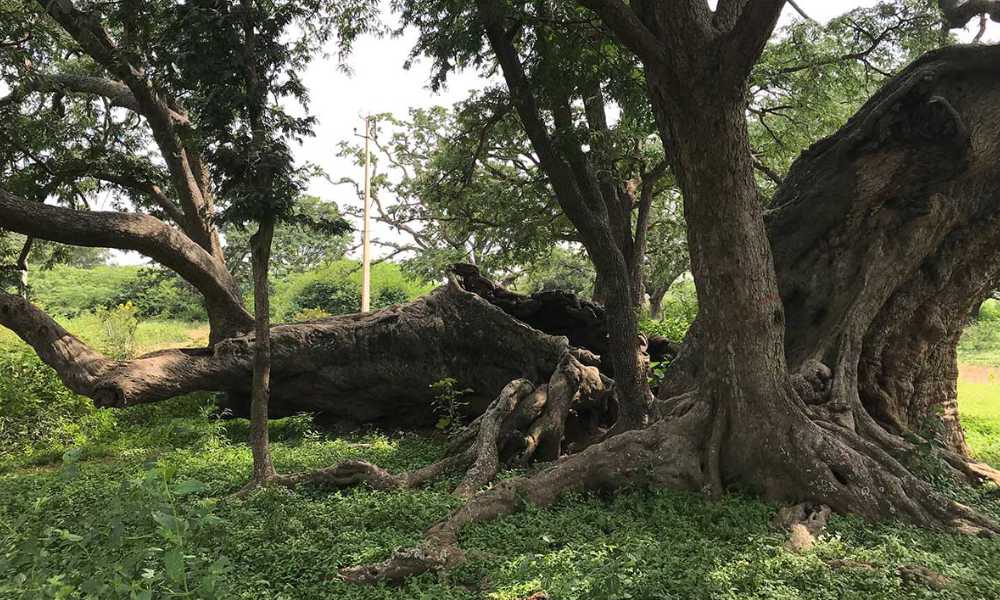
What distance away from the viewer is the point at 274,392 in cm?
923

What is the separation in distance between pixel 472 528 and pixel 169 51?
198 inches

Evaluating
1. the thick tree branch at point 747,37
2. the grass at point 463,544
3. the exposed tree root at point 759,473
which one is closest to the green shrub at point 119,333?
the grass at point 463,544

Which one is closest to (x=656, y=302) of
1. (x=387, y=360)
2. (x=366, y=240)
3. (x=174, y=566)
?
(x=366, y=240)

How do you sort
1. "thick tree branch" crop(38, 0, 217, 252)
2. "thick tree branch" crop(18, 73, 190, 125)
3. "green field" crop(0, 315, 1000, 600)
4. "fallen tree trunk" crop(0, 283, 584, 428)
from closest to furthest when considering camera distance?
"green field" crop(0, 315, 1000, 600)
"fallen tree trunk" crop(0, 283, 584, 428)
"thick tree branch" crop(38, 0, 217, 252)
"thick tree branch" crop(18, 73, 190, 125)

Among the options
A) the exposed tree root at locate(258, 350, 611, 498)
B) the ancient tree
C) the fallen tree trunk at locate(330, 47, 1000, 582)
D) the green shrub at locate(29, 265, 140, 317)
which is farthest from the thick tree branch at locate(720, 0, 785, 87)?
the green shrub at locate(29, 265, 140, 317)

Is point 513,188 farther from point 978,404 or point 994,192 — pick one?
point 978,404

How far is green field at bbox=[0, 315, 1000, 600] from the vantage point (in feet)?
9.60

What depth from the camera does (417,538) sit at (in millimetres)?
4316

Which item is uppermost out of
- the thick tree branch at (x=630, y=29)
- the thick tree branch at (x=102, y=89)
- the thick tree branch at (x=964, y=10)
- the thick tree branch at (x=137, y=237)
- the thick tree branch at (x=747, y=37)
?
the thick tree branch at (x=102, y=89)

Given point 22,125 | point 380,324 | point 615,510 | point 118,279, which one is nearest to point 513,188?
point 380,324

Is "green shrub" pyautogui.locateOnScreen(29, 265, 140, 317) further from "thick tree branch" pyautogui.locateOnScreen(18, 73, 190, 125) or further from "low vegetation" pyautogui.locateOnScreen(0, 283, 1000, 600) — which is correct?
"low vegetation" pyautogui.locateOnScreen(0, 283, 1000, 600)

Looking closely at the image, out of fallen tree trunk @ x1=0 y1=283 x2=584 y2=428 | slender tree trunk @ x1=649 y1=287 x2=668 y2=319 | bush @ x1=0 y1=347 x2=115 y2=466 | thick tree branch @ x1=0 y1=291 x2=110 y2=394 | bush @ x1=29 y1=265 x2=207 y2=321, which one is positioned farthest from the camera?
slender tree trunk @ x1=649 y1=287 x2=668 y2=319

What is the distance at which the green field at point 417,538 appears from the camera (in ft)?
9.60

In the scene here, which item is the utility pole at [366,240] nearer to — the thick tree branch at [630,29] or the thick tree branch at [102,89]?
the thick tree branch at [102,89]
